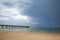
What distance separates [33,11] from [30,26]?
363mm

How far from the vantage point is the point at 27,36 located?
3.98 metres

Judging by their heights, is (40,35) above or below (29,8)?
below

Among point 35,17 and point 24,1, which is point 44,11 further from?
point 24,1

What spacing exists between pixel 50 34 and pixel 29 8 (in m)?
0.80

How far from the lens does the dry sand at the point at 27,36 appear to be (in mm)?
3891

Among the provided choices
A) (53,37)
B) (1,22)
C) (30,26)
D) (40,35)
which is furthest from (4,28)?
(53,37)

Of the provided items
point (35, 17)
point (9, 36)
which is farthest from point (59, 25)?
point (9, 36)

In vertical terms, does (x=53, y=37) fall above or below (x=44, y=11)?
below

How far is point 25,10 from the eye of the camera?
4.07 metres

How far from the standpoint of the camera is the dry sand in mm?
3891

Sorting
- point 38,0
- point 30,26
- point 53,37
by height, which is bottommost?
point 53,37

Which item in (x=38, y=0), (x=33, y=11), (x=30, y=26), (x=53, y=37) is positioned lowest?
(x=53, y=37)

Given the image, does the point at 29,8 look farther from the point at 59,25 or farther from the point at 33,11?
the point at 59,25

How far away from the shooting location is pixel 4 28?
4105 mm
